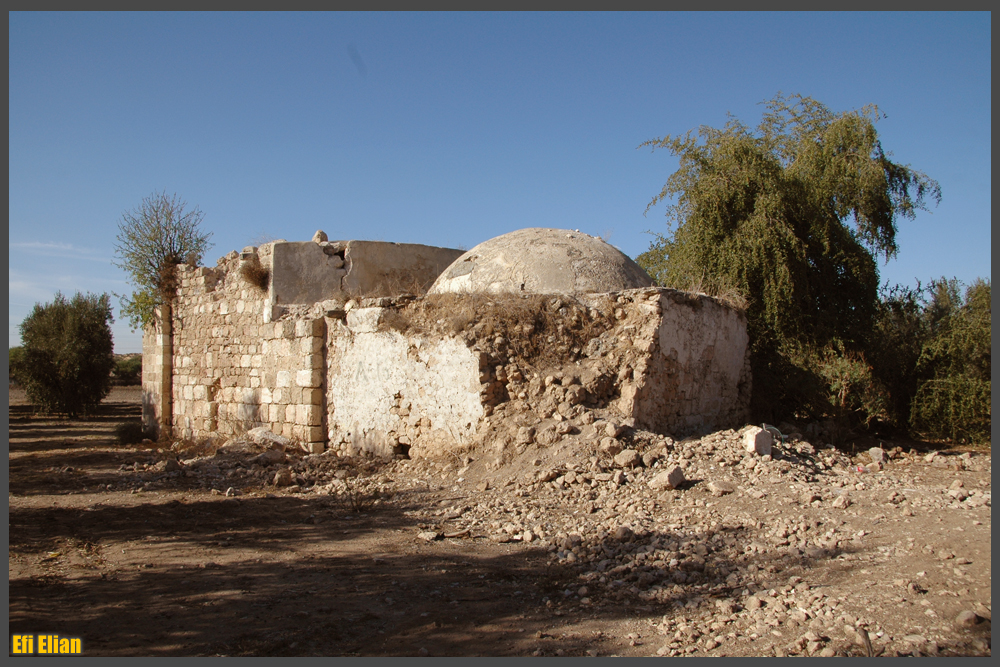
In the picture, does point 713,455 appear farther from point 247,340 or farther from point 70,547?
point 247,340

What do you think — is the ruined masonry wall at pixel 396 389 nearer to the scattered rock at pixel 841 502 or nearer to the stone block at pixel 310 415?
the stone block at pixel 310 415

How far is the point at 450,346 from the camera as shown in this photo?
6.99 m

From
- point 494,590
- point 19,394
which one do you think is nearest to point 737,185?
point 494,590

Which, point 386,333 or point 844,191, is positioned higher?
point 844,191

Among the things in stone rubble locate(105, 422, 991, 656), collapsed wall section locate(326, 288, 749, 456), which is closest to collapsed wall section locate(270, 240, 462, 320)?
collapsed wall section locate(326, 288, 749, 456)

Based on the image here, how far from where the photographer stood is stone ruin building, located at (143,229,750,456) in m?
6.77

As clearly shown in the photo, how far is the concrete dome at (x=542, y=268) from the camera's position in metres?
7.77

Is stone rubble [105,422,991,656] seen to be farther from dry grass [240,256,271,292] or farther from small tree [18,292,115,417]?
small tree [18,292,115,417]

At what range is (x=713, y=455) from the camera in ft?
19.9

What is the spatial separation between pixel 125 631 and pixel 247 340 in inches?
262

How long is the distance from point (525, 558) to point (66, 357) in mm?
18240

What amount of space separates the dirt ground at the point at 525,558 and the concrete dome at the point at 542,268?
2.16 meters

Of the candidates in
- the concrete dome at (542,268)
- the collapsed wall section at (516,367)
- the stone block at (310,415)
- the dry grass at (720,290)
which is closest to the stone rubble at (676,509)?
the collapsed wall section at (516,367)

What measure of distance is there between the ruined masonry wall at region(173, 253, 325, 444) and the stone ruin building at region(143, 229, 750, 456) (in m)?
0.03
